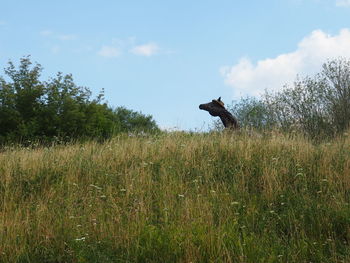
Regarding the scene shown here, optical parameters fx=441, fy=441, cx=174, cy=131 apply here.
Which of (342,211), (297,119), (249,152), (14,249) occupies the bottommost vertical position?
(14,249)

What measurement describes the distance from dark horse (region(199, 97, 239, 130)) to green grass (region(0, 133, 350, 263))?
12.2ft

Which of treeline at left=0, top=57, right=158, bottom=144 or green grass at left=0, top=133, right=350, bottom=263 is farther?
treeline at left=0, top=57, right=158, bottom=144

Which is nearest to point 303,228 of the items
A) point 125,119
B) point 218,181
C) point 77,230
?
point 218,181

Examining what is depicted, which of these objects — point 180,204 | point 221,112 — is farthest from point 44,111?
point 180,204

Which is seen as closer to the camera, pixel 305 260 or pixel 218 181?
pixel 305 260

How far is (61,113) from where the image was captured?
758 inches

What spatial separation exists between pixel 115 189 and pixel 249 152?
10.2 feet

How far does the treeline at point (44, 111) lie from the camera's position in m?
18.4

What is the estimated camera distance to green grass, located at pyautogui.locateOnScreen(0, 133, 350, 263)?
208 inches

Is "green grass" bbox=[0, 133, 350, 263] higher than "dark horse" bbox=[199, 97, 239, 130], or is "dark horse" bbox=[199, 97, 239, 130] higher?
"dark horse" bbox=[199, 97, 239, 130]

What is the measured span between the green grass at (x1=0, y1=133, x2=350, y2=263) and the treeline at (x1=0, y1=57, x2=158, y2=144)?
26.7ft

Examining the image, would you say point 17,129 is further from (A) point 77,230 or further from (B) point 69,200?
(A) point 77,230

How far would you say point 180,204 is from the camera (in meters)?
6.67

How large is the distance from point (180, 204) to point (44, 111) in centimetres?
1373
